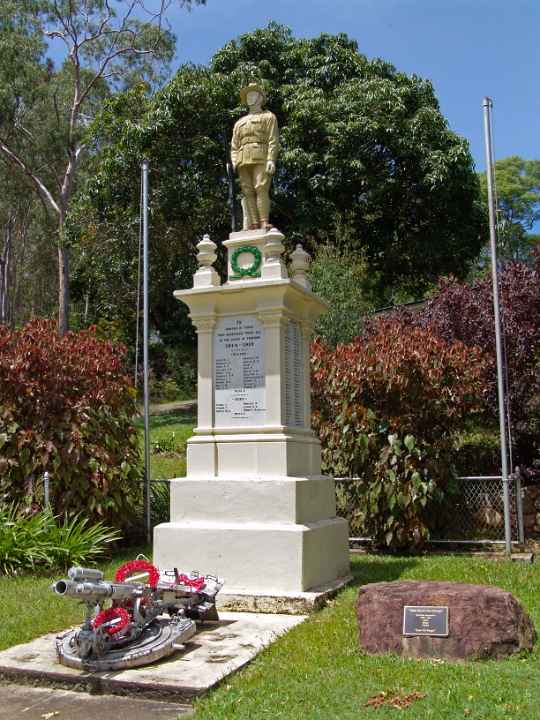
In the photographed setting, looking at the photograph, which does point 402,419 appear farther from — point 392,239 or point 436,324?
point 392,239

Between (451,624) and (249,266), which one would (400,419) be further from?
(451,624)

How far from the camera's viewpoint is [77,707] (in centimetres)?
480

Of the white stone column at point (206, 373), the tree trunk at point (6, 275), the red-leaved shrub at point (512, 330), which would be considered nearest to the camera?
the white stone column at point (206, 373)

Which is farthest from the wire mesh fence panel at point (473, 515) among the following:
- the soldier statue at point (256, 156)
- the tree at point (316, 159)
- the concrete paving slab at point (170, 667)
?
the tree at point (316, 159)

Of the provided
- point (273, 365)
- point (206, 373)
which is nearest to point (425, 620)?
point (273, 365)

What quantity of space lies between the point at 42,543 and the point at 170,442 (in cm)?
931

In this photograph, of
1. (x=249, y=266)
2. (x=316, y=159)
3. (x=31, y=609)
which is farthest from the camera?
(x=316, y=159)

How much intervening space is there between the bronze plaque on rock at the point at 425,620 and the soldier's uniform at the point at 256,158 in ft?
15.8

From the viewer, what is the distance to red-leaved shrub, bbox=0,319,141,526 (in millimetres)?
9984

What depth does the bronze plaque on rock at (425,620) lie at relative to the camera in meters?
5.23

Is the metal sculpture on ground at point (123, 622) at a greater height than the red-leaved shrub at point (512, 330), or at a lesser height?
lesser

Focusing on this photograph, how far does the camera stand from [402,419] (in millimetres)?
10398

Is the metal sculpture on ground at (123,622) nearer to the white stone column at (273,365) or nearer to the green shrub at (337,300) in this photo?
the white stone column at (273,365)

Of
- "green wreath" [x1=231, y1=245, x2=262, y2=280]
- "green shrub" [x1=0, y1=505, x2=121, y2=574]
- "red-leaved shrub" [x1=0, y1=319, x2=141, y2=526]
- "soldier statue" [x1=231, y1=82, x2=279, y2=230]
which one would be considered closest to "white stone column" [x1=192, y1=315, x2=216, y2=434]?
"green wreath" [x1=231, y1=245, x2=262, y2=280]
